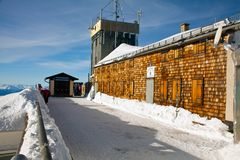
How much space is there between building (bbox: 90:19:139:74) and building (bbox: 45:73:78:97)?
674 cm

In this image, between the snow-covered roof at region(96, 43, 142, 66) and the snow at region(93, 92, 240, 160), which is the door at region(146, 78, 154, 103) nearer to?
the snow at region(93, 92, 240, 160)

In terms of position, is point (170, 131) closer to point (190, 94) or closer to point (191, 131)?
point (191, 131)

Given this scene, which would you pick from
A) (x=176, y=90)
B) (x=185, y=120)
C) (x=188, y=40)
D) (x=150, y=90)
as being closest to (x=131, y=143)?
(x=185, y=120)

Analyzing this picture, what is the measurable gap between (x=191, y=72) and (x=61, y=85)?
27.6 metres

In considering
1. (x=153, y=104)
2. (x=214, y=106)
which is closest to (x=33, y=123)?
(x=214, y=106)

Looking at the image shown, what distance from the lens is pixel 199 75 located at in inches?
569

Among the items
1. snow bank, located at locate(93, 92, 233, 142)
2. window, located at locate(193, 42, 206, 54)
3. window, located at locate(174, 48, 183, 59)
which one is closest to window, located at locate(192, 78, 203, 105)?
snow bank, located at locate(93, 92, 233, 142)

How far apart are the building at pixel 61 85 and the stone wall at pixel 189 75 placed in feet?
58.6

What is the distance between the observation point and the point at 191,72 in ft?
49.8

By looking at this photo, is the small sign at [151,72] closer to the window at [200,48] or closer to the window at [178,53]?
the window at [178,53]

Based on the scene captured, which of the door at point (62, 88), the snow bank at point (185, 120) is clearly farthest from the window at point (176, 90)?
the door at point (62, 88)

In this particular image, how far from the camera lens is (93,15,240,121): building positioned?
40.1 ft

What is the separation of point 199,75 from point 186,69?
133 centimetres

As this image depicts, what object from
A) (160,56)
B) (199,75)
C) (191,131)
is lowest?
(191,131)
